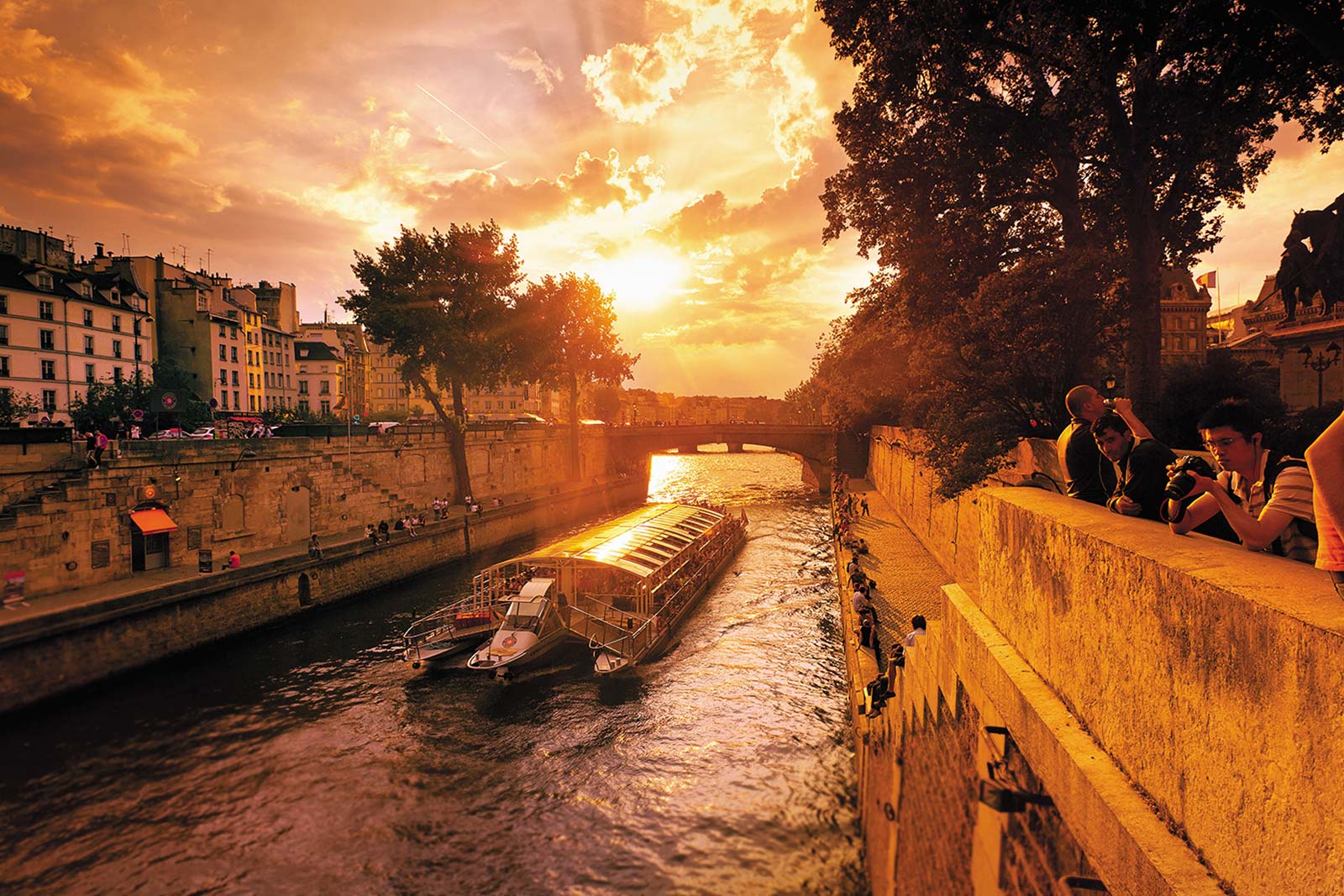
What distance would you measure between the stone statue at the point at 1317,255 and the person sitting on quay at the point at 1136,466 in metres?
15.2

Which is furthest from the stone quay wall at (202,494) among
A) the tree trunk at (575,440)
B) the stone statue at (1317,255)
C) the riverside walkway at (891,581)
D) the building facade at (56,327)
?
the stone statue at (1317,255)

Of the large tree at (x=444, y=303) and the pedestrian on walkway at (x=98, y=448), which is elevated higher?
the large tree at (x=444, y=303)

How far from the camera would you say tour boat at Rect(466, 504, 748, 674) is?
20188mm

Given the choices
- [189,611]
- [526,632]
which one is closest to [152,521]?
[189,611]

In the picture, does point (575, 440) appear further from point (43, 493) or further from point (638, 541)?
point (43, 493)

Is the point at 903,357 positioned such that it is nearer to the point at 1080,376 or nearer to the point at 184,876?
the point at 1080,376

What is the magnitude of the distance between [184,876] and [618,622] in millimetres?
12373

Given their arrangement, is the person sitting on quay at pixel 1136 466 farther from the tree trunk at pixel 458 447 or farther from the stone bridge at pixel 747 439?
the stone bridge at pixel 747 439

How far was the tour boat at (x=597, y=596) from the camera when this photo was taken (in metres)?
20.2

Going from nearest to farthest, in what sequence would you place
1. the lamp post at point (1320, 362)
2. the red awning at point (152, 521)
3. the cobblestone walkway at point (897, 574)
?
the cobblestone walkway at point (897, 574), the lamp post at point (1320, 362), the red awning at point (152, 521)

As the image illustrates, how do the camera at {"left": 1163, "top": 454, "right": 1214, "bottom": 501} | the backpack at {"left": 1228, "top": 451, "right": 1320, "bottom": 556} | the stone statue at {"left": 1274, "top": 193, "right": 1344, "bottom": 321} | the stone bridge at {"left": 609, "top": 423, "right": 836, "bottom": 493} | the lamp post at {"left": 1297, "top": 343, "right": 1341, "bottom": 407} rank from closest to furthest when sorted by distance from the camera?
the backpack at {"left": 1228, "top": 451, "right": 1320, "bottom": 556} < the camera at {"left": 1163, "top": 454, "right": 1214, "bottom": 501} < the stone statue at {"left": 1274, "top": 193, "right": 1344, "bottom": 321} < the lamp post at {"left": 1297, "top": 343, "right": 1341, "bottom": 407} < the stone bridge at {"left": 609, "top": 423, "right": 836, "bottom": 493}

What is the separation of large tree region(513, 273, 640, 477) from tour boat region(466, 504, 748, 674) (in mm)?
19596

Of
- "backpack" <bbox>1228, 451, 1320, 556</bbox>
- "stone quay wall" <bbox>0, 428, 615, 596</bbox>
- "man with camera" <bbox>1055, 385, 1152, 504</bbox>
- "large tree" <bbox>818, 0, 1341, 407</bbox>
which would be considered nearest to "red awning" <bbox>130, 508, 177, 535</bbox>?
"stone quay wall" <bbox>0, 428, 615, 596</bbox>

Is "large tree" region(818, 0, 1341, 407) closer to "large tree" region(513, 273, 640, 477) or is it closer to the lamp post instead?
the lamp post
